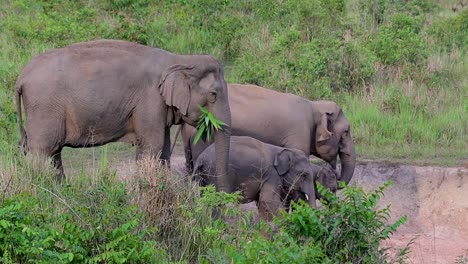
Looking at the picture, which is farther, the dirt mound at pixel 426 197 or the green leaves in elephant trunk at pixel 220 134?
the dirt mound at pixel 426 197

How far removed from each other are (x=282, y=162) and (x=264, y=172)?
21 cm

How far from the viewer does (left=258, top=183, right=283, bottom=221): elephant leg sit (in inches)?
372

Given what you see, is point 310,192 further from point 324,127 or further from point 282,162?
point 324,127

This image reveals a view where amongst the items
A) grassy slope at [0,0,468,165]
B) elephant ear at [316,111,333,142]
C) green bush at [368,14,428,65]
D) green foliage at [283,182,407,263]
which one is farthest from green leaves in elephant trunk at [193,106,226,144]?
green bush at [368,14,428,65]

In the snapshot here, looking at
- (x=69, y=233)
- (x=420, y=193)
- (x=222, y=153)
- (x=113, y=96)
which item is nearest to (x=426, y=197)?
(x=420, y=193)

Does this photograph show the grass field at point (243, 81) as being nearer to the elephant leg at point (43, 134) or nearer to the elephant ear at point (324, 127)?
the elephant leg at point (43, 134)

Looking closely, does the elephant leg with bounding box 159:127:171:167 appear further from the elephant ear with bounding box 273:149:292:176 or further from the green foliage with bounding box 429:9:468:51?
the green foliage with bounding box 429:9:468:51

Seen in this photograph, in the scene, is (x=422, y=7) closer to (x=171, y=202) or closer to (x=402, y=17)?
(x=402, y=17)

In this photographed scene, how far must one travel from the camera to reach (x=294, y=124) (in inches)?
414

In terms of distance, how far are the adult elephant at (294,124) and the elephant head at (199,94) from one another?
1.30 meters

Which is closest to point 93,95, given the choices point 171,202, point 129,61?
point 129,61

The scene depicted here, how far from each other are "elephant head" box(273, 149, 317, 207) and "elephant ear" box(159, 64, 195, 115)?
3.56 ft

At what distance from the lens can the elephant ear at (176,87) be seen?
8945 mm

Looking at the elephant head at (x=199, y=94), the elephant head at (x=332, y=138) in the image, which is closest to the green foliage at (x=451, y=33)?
the elephant head at (x=332, y=138)
